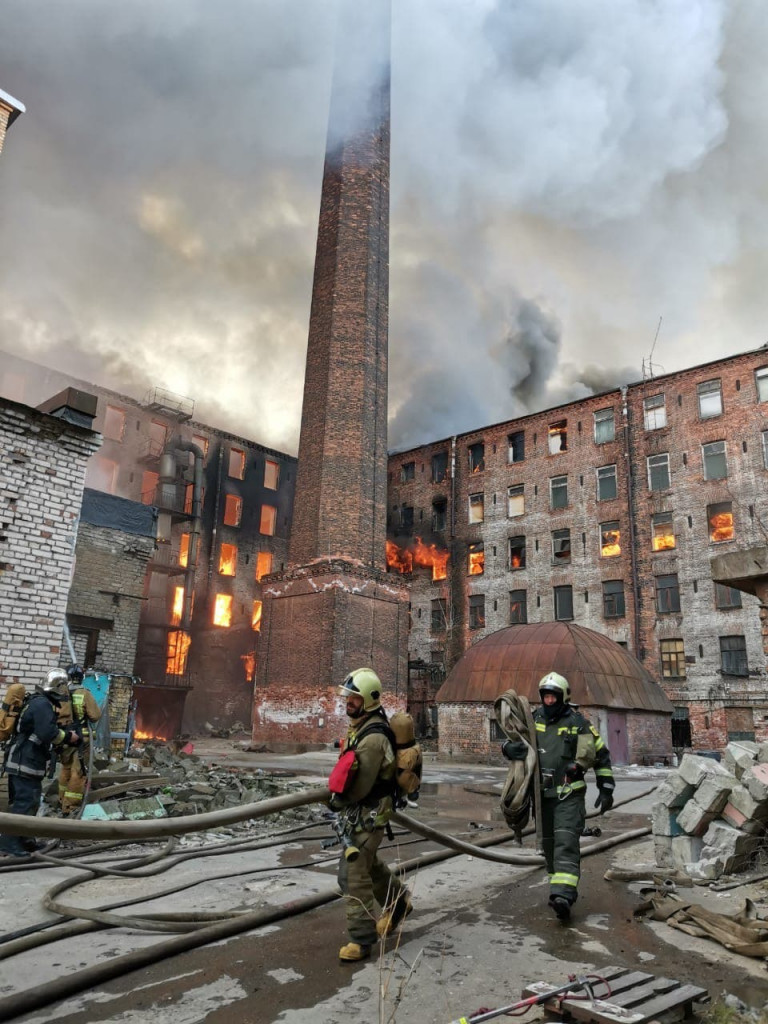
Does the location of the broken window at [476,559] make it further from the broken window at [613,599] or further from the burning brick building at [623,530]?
the broken window at [613,599]

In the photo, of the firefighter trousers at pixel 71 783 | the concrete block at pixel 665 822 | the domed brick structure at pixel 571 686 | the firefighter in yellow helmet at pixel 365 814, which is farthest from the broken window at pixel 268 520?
the firefighter in yellow helmet at pixel 365 814

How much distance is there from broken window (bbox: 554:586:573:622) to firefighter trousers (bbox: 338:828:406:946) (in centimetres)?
2567

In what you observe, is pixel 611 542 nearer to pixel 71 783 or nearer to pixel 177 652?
pixel 177 652

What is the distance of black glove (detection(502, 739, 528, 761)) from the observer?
16.0 feet

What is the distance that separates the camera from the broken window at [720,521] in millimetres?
25344

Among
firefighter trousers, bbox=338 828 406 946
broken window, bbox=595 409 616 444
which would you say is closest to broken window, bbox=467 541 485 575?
broken window, bbox=595 409 616 444

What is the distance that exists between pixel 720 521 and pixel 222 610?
2321 cm

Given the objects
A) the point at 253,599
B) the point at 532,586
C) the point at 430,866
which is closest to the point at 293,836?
the point at 430,866

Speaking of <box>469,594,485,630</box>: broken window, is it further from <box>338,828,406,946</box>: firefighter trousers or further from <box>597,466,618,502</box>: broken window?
<box>338,828,406,946</box>: firefighter trousers

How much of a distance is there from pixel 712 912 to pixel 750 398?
2552 cm

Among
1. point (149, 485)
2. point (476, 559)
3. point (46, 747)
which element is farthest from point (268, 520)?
point (46, 747)

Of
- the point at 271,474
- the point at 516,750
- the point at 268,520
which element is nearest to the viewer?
the point at 516,750

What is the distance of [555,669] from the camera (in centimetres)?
2075

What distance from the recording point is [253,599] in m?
35.8
